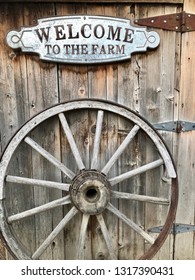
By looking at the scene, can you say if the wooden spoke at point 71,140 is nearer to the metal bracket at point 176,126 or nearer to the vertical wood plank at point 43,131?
the vertical wood plank at point 43,131

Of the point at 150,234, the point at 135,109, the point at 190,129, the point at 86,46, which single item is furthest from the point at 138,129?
the point at 150,234

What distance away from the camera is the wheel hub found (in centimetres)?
134

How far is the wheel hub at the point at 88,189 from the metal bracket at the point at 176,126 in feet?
1.19

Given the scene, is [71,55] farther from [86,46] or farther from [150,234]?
[150,234]

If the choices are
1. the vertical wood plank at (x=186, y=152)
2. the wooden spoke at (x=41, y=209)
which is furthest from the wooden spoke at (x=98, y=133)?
the vertical wood plank at (x=186, y=152)

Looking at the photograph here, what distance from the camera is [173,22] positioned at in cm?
135

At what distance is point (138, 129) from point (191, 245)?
2.31 ft

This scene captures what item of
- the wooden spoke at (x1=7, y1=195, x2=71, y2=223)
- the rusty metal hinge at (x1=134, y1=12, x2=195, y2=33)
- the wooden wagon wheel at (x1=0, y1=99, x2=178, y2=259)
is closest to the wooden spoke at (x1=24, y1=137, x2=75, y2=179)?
the wooden wagon wheel at (x1=0, y1=99, x2=178, y2=259)

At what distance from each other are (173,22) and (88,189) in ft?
2.68

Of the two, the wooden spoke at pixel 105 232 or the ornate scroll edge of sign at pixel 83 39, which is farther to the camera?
the wooden spoke at pixel 105 232

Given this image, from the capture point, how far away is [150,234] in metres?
1.57

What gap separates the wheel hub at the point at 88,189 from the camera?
1345 millimetres

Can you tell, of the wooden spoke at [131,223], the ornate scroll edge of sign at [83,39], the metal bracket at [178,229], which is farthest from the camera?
the metal bracket at [178,229]

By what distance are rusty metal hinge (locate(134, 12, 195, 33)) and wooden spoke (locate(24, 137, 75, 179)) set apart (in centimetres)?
68
